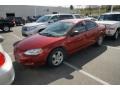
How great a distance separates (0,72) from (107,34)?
6.85 m

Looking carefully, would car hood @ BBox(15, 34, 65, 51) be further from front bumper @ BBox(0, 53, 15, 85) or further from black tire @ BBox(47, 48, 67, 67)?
front bumper @ BBox(0, 53, 15, 85)

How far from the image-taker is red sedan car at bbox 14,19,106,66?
490 cm

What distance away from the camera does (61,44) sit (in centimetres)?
532

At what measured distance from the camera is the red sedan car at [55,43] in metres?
4.90

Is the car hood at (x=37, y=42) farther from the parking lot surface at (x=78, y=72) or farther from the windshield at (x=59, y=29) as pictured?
the parking lot surface at (x=78, y=72)

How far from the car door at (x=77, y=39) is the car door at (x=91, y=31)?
0.32m

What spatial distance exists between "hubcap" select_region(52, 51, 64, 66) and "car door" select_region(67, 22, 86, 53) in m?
0.46

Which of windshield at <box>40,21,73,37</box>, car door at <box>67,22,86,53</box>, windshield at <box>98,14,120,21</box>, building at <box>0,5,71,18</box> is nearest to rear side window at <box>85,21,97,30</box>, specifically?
car door at <box>67,22,86,53</box>

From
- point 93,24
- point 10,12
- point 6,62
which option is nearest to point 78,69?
point 6,62

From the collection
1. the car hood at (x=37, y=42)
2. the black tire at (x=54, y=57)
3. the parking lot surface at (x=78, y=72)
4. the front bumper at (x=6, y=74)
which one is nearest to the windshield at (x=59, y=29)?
the car hood at (x=37, y=42)

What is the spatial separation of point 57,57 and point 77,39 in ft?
3.69

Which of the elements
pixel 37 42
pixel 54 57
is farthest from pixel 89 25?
pixel 37 42

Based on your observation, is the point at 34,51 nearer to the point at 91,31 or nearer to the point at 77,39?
the point at 77,39

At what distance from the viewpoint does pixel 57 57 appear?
5.27 meters
